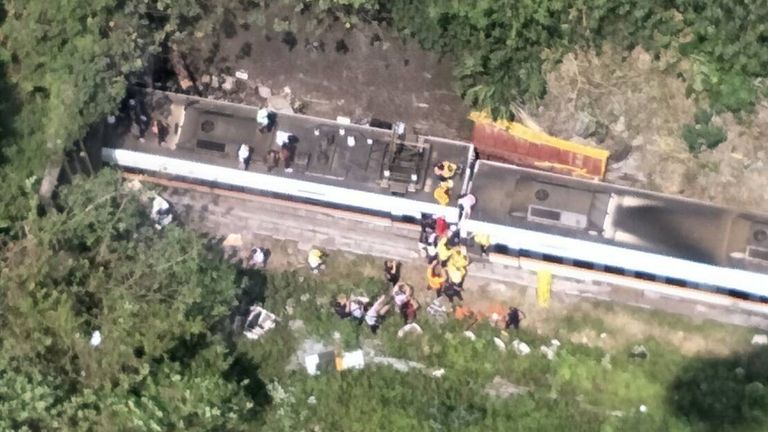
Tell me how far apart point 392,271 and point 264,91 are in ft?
12.8

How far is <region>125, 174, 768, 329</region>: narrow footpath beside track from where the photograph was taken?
14375 millimetres

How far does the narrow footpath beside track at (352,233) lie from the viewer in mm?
14375

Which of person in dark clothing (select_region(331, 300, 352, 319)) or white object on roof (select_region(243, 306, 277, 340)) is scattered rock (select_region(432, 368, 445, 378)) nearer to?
person in dark clothing (select_region(331, 300, 352, 319))

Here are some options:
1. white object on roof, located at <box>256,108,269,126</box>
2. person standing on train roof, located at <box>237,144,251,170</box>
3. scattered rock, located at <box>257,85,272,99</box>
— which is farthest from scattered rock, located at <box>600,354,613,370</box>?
scattered rock, located at <box>257,85,272,99</box>

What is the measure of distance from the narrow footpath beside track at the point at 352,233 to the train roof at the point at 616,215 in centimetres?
110

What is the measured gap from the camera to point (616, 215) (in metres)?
13.6

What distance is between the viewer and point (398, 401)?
13906 mm

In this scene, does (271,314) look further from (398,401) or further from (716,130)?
(716,130)

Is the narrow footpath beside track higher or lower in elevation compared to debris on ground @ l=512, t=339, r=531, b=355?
higher

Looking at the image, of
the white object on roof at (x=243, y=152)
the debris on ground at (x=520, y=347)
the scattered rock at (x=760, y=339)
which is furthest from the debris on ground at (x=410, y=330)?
the scattered rock at (x=760, y=339)

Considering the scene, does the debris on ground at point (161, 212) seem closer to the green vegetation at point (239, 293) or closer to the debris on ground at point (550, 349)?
the green vegetation at point (239, 293)

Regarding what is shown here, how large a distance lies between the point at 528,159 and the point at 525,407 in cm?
408

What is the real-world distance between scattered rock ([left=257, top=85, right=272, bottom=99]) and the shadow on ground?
841 centimetres

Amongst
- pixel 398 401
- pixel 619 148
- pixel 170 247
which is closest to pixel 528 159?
pixel 619 148
